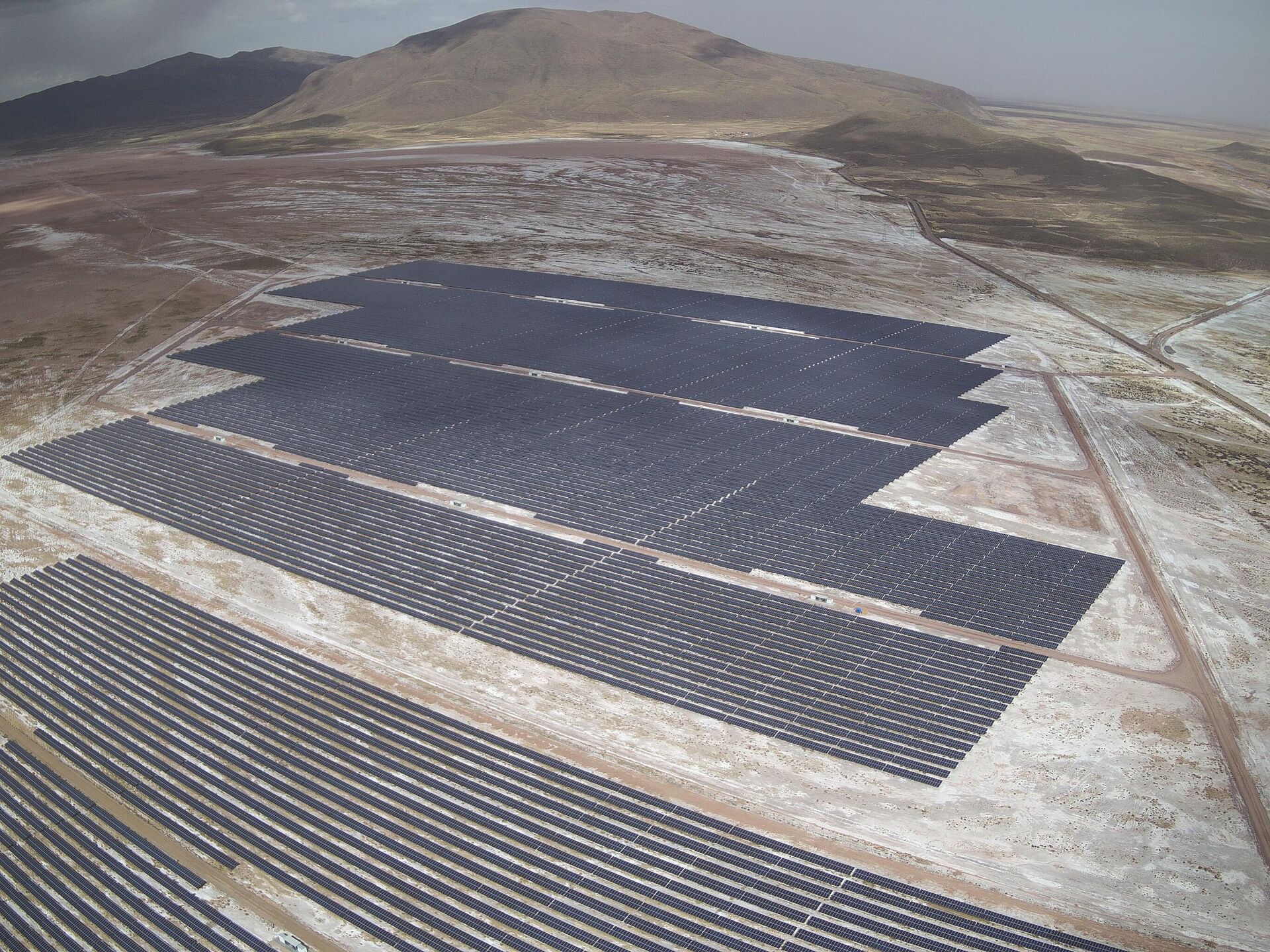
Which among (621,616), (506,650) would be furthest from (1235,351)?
(506,650)

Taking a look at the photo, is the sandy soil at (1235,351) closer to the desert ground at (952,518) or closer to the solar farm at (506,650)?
the desert ground at (952,518)

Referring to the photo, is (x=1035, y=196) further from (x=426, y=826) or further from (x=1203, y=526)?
(x=426, y=826)

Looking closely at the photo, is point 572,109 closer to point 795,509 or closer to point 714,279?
point 714,279

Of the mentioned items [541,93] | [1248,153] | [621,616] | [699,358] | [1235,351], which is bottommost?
[621,616]

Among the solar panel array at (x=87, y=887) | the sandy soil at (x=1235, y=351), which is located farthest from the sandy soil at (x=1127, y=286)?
the solar panel array at (x=87, y=887)

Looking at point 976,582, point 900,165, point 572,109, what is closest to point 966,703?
point 976,582

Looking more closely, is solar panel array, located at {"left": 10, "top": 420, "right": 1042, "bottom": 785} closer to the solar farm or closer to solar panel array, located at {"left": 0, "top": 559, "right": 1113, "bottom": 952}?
the solar farm
